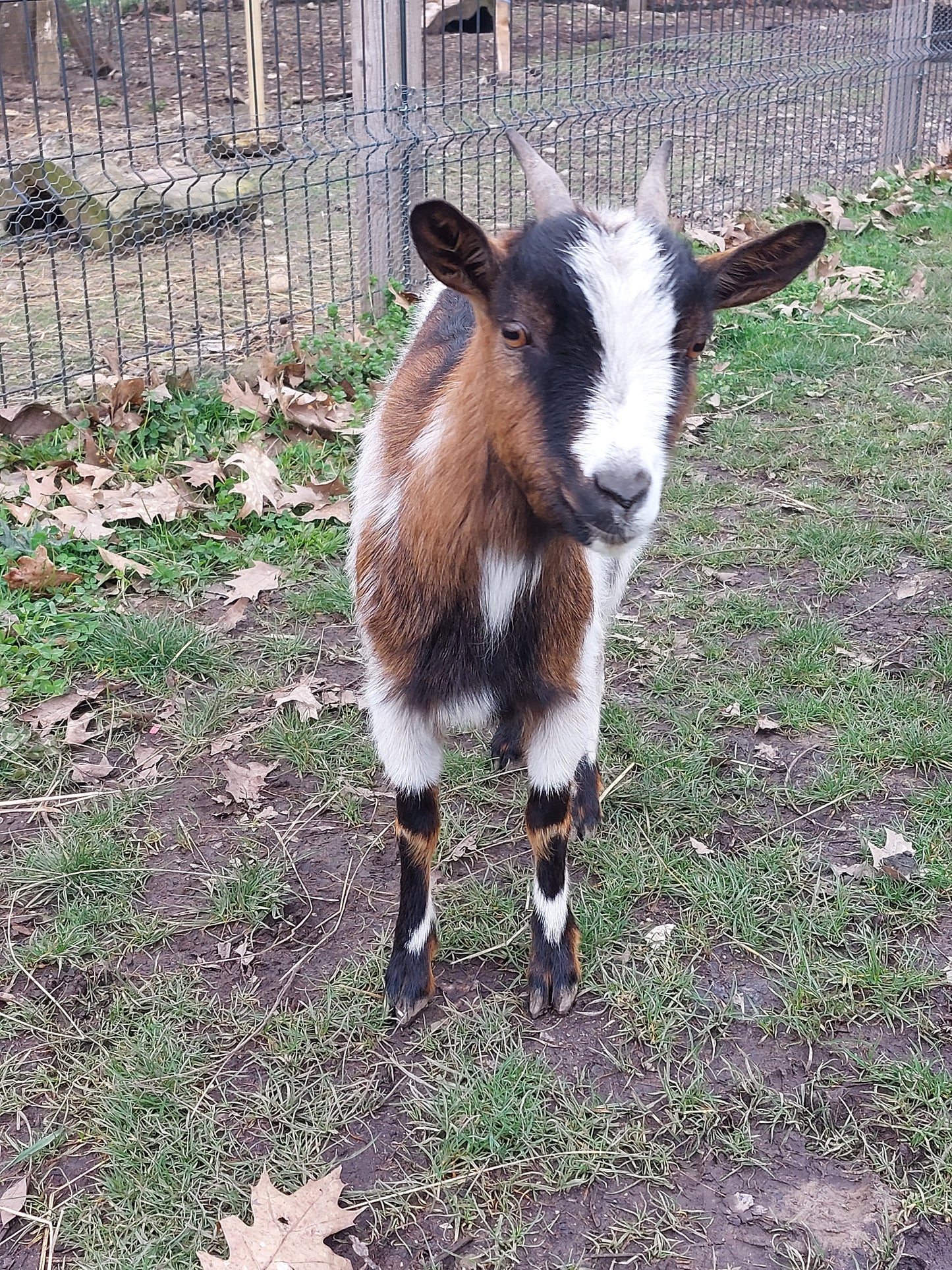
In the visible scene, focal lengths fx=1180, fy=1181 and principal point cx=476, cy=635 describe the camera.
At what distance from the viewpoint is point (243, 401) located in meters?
5.03

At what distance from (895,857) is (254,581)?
7.66 feet

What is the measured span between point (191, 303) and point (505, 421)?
15.1 ft

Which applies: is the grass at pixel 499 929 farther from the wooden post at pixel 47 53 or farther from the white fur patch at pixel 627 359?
the wooden post at pixel 47 53

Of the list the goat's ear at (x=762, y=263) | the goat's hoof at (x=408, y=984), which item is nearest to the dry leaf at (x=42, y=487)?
the goat's hoof at (x=408, y=984)

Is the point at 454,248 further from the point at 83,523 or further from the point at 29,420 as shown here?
the point at 29,420

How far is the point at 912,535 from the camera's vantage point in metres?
4.49

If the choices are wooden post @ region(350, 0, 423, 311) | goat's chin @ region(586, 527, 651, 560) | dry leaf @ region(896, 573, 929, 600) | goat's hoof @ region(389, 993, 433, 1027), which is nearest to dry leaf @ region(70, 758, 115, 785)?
goat's hoof @ region(389, 993, 433, 1027)

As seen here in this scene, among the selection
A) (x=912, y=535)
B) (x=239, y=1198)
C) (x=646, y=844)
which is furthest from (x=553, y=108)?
(x=239, y=1198)

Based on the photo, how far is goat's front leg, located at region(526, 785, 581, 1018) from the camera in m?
2.68

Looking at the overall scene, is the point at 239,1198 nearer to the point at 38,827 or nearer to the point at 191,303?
the point at 38,827

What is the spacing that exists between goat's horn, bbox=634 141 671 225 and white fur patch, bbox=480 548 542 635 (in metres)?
0.69

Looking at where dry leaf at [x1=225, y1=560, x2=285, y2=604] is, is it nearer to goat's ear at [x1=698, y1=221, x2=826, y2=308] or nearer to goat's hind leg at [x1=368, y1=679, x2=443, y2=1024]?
goat's hind leg at [x1=368, y1=679, x2=443, y2=1024]

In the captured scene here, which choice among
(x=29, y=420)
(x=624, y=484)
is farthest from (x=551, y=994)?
(x=29, y=420)

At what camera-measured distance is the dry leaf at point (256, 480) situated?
4465mm
